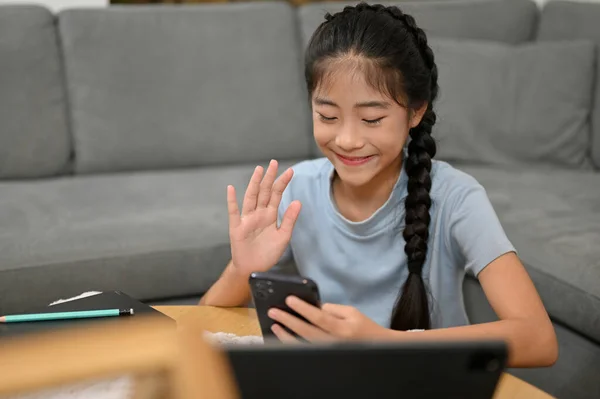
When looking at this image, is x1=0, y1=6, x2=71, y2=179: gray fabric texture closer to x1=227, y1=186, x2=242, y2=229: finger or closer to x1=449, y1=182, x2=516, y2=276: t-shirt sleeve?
x1=227, y1=186, x2=242, y2=229: finger

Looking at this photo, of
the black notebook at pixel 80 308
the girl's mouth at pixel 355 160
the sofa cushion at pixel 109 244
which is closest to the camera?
the black notebook at pixel 80 308

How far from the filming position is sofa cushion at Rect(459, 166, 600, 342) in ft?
5.42

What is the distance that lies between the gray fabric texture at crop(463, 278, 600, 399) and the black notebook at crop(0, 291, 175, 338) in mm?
950

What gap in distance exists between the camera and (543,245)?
5.91 ft

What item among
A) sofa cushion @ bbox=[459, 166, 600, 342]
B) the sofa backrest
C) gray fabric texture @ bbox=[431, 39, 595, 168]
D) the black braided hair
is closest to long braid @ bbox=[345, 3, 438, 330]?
the black braided hair

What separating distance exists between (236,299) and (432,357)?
720mm

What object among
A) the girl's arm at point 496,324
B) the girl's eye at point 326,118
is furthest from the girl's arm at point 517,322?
the girl's eye at point 326,118

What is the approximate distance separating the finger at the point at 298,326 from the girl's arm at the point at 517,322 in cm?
24

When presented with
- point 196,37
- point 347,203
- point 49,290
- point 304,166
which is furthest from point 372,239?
point 196,37

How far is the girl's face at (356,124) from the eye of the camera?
1.30 m

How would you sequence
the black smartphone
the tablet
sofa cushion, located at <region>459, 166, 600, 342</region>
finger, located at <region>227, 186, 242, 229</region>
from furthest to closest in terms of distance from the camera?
sofa cushion, located at <region>459, 166, 600, 342</region> → finger, located at <region>227, 186, 242, 229</region> → the black smartphone → the tablet

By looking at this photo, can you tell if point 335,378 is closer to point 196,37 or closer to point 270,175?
point 270,175

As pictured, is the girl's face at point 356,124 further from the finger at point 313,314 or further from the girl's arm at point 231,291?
the finger at point 313,314

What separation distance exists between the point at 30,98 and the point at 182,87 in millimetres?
442
